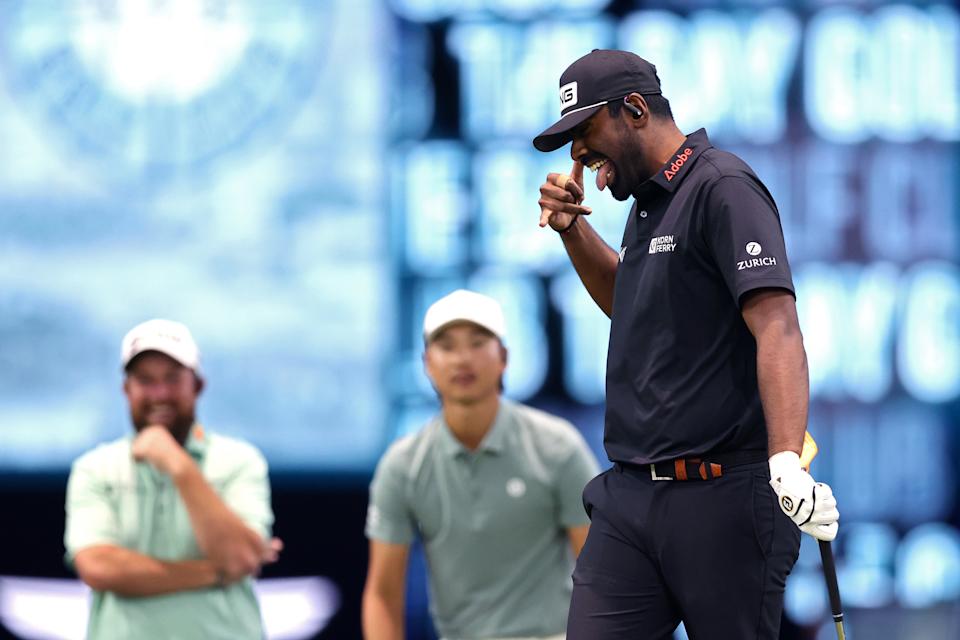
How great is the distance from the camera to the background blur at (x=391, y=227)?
240 inches

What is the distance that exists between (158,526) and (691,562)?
195cm

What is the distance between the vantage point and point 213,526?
14.2 feet

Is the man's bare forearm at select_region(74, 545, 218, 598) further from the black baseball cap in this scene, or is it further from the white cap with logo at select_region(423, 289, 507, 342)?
the black baseball cap

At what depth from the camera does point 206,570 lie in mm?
4344

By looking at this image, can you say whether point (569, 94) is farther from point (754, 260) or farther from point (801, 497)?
point (801, 497)

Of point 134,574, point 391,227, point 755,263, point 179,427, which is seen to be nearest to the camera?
point 755,263

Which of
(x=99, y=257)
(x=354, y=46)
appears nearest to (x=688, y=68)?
(x=354, y=46)

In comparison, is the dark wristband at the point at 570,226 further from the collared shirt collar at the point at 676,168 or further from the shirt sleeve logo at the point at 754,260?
the shirt sleeve logo at the point at 754,260

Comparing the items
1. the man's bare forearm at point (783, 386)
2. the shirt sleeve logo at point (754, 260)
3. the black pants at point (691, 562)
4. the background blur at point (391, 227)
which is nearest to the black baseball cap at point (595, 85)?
the shirt sleeve logo at point (754, 260)

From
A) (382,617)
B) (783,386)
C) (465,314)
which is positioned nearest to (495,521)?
(382,617)

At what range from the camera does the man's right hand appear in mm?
3338

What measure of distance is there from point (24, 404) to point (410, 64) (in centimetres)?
203

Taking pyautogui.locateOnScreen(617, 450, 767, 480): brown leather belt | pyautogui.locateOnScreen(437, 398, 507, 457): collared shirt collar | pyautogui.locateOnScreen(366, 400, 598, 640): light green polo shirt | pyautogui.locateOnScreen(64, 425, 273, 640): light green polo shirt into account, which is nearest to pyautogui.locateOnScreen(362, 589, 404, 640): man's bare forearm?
pyautogui.locateOnScreen(366, 400, 598, 640): light green polo shirt

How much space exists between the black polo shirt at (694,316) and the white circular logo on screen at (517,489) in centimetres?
126
